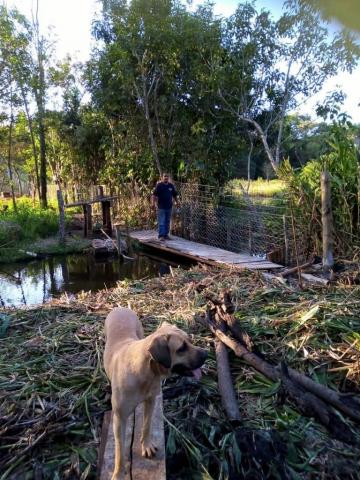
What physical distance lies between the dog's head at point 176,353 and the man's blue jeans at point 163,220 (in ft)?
32.7

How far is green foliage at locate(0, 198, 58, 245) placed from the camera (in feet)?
45.2

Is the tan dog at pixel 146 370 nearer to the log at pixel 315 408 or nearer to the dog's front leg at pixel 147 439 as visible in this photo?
the dog's front leg at pixel 147 439

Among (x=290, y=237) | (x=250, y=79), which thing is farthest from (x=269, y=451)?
(x=250, y=79)

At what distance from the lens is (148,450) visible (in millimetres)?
2533

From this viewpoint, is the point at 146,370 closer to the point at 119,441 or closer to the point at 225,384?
the point at 119,441

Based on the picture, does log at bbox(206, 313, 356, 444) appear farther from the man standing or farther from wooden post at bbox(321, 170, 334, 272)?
the man standing

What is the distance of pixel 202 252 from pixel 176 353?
8461mm

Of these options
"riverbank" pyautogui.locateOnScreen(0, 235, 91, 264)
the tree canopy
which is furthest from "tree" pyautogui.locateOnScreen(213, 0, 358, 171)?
"riverbank" pyautogui.locateOnScreen(0, 235, 91, 264)

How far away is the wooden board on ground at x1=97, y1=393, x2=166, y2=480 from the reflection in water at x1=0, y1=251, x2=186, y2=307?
635cm

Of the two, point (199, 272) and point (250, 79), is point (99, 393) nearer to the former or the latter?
point (199, 272)

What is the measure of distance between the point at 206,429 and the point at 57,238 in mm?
12818

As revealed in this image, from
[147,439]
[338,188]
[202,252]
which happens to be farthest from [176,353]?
[202,252]

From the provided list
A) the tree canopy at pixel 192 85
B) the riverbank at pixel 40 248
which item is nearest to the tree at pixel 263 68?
the tree canopy at pixel 192 85

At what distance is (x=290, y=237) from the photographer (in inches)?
350
